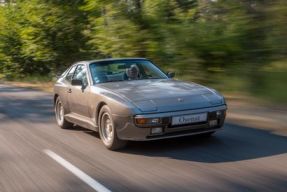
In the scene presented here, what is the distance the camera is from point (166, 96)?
7.68 metres

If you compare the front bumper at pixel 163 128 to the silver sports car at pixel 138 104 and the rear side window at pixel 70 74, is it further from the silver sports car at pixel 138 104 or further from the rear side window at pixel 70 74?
the rear side window at pixel 70 74

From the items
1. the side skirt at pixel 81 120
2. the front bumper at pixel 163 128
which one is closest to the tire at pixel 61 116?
the side skirt at pixel 81 120

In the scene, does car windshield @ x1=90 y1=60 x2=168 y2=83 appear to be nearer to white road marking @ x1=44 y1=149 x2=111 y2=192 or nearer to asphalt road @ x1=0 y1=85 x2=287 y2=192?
asphalt road @ x1=0 y1=85 x2=287 y2=192

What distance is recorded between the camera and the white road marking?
5.94 m

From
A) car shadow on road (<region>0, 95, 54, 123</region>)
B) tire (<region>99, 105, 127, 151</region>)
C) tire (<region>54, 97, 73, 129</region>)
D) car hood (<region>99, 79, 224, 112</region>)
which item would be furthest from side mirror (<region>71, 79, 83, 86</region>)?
car shadow on road (<region>0, 95, 54, 123</region>)

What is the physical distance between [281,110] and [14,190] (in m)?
6.88

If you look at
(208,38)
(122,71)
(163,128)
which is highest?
(208,38)

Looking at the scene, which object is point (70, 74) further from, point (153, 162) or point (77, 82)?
point (153, 162)

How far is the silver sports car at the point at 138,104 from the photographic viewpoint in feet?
24.6

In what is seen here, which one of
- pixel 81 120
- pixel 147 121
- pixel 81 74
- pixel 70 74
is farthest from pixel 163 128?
pixel 70 74

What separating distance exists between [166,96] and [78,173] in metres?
1.75

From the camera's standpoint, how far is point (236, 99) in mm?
13922

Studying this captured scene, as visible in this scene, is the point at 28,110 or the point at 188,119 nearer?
the point at 188,119

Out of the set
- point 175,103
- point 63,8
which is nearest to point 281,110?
point 175,103
